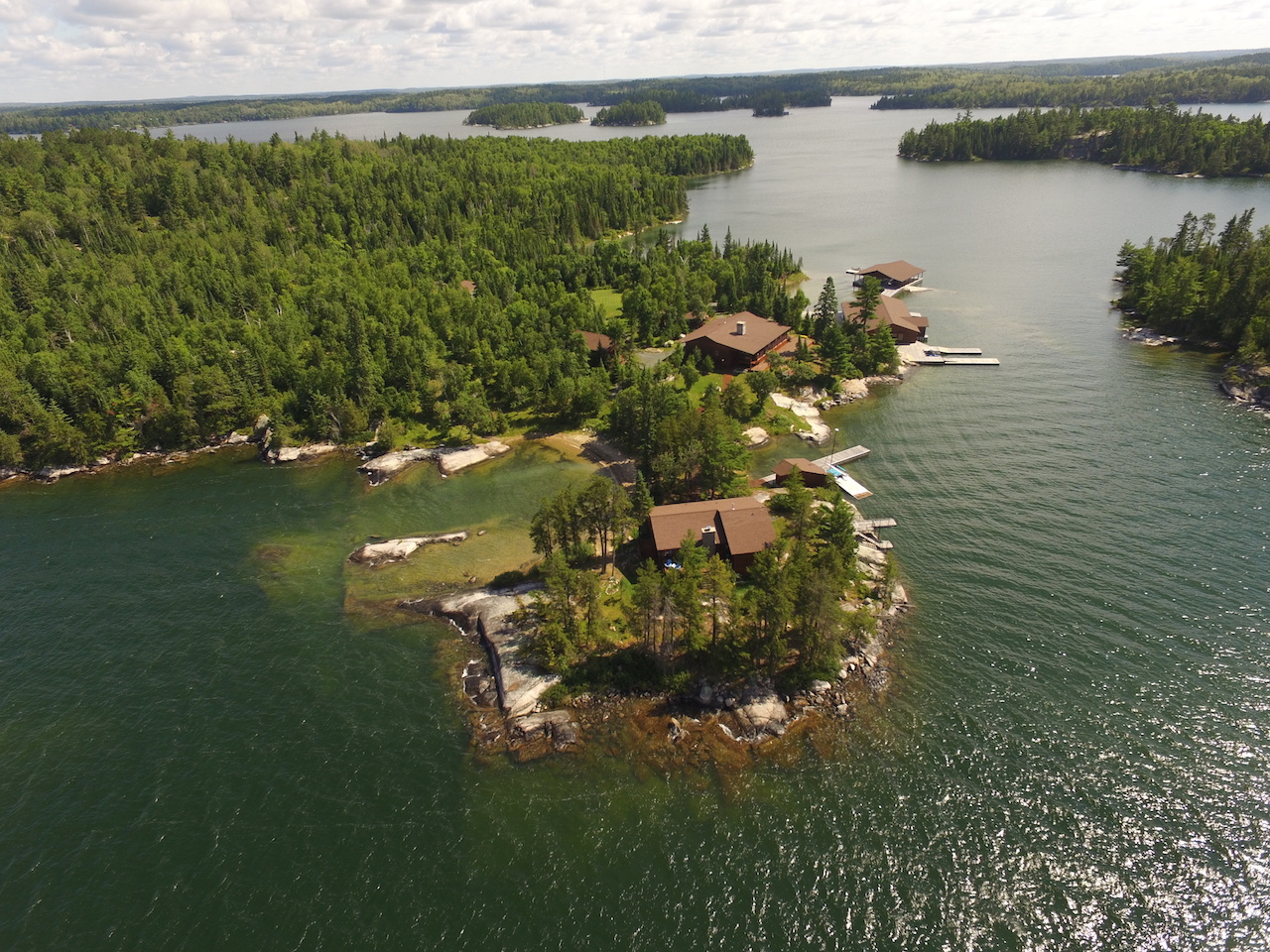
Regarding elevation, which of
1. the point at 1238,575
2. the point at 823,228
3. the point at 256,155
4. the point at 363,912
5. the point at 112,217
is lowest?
the point at 363,912

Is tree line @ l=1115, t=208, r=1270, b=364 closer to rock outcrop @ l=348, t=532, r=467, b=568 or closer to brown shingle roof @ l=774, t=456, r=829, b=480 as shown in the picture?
brown shingle roof @ l=774, t=456, r=829, b=480

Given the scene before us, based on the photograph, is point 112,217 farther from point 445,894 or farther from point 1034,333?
point 1034,333

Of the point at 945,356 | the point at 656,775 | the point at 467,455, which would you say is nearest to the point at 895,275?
the point at 945,356

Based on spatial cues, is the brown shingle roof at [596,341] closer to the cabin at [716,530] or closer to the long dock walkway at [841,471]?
the long dock walkway at [841,471]

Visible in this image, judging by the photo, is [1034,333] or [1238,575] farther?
[1034,333]

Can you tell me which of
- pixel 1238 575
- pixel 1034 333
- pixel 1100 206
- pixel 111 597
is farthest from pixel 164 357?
pixel 1100 206

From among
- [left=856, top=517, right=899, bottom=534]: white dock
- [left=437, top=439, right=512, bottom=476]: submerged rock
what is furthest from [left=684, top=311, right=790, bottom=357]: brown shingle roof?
[left=856, top=517, right=899, bottom=534]: white dock

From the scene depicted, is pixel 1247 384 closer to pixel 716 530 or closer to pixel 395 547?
pixel 716 530
